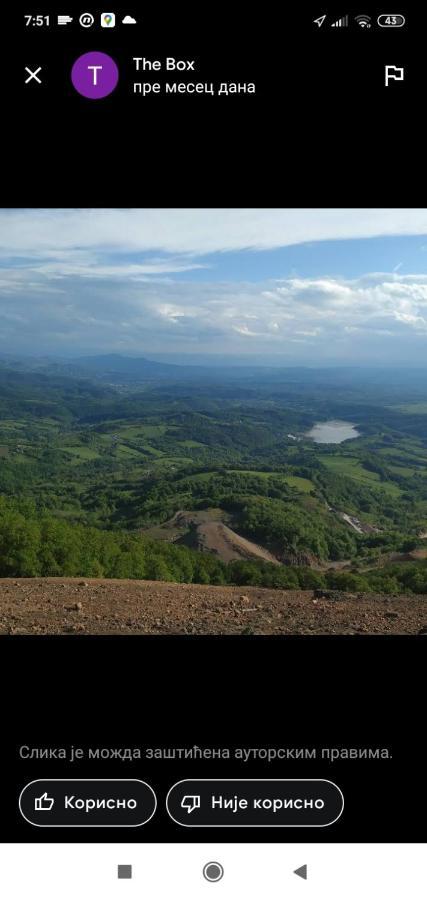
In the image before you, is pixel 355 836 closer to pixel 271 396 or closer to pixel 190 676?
pixel 190 676

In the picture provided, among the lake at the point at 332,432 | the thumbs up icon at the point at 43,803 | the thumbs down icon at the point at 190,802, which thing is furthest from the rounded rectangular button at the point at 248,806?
the lake at the point at 332,432

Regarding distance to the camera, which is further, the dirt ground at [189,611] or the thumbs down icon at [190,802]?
the dirt ground at [189,611]
